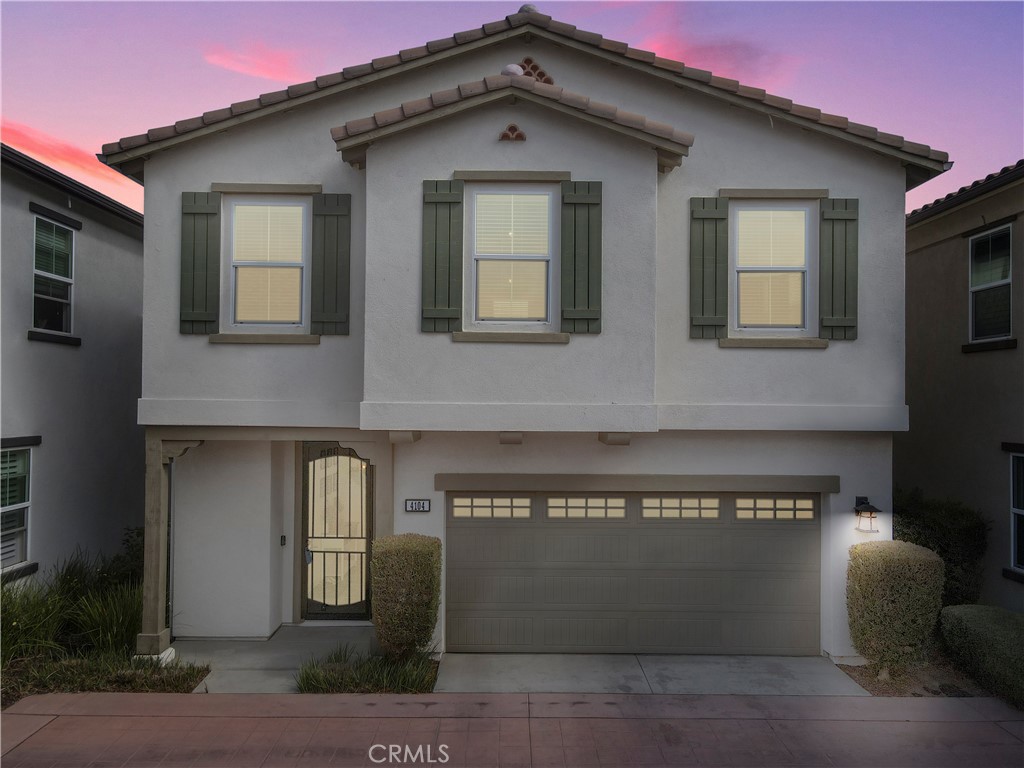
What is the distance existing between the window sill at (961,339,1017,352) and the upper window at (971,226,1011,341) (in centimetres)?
17

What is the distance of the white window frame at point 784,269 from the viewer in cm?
795

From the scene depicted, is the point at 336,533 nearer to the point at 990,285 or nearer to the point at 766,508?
the point at 766,508

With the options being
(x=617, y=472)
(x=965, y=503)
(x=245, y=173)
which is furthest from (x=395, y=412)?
(x=965, y=503)

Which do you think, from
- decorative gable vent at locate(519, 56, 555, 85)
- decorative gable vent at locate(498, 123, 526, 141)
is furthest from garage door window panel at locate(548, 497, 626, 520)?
decorative gable vent at locate(519, 56, 555, 85)

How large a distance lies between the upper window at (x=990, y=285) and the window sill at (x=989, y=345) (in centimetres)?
17

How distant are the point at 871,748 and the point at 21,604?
9.50 meters

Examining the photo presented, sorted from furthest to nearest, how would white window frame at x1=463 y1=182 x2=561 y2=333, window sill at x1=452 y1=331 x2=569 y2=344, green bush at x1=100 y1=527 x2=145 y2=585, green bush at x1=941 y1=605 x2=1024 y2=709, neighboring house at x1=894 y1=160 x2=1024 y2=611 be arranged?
green bush at x1=100 y1=527 x2=145 y2=585, neighboring house at x1=894 y1=160 x2=1024 y2=611, white window frame at x1=463 y1=182 x2=561 y2=333, window sill at x1=452 y1=331 x2=569 y2=344, green bush at x1=941 y1=605 x2=1024 y2=709

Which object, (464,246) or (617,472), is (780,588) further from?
(464,246)

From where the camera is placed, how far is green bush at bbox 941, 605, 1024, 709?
22.4 feet

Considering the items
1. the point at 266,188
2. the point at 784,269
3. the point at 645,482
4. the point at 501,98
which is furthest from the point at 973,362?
the point at 266,188

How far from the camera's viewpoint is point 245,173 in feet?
26.3

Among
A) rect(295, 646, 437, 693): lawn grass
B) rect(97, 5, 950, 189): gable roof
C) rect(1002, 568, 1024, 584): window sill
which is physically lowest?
rect(295, 646, 437, 693): lawn grass

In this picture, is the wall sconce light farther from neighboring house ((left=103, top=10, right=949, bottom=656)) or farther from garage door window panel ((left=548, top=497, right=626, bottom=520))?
garage door window panel ((left=548, top=497, right=626, bottom=520))

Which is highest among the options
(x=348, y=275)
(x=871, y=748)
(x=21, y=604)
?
(x=348, y=275)
